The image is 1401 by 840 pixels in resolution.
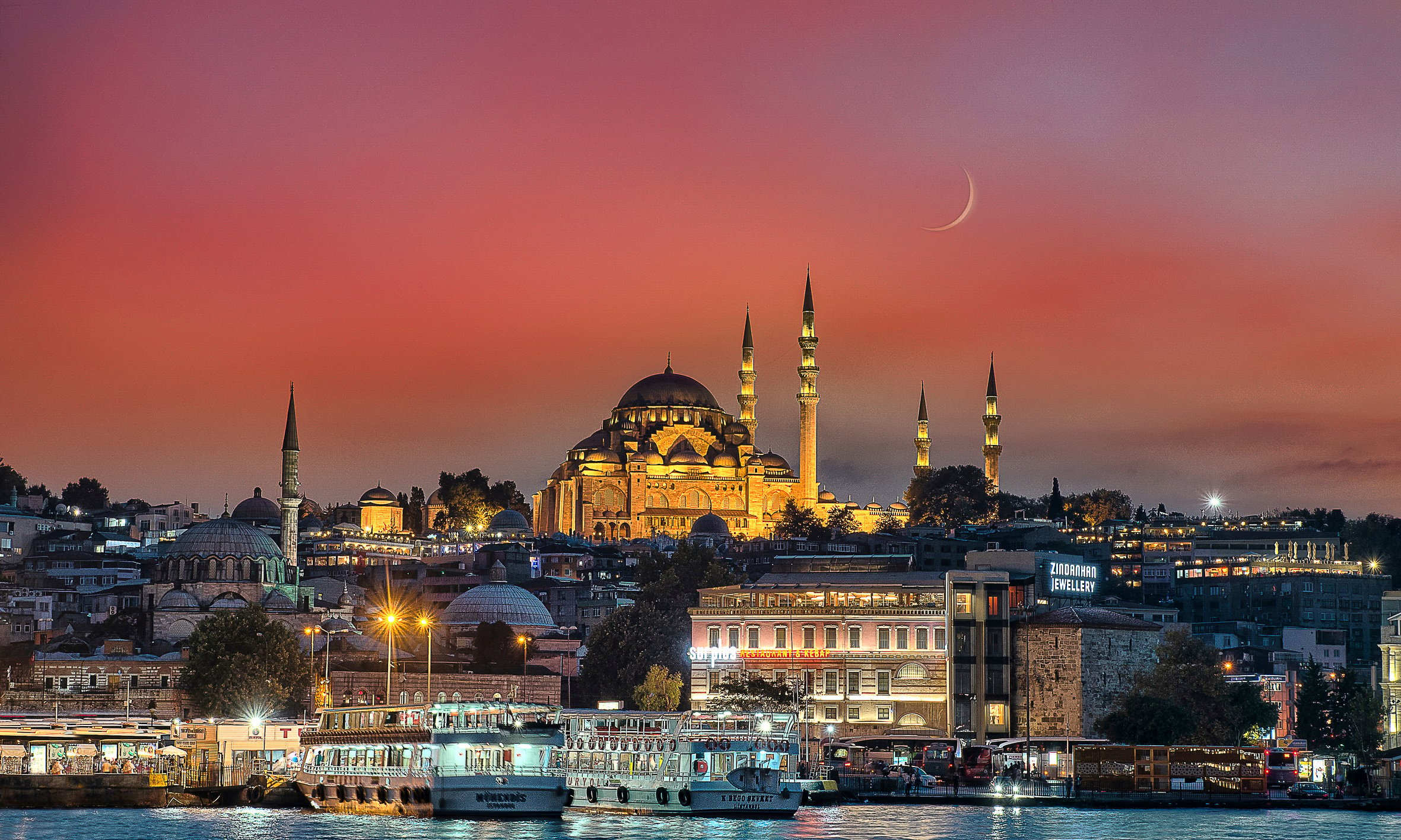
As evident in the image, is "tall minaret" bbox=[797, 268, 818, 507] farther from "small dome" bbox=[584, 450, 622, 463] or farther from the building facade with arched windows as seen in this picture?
the building facade with arched windows

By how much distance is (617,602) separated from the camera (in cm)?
10831

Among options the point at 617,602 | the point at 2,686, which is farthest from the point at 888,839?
the point at 617,602

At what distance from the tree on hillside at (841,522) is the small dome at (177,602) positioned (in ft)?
176

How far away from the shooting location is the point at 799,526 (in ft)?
460

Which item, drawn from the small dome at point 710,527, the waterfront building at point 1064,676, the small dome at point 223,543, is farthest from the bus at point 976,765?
the small dome at point 710,527

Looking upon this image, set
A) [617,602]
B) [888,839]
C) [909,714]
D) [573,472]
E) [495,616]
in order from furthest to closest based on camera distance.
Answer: [573,472], [617,602], [495,616], [909,714], [888,839]

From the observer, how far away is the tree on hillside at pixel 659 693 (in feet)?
240

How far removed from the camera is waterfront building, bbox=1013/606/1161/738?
69.3 m

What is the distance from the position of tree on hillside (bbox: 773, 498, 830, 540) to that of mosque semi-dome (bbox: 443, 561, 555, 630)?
44.2 meters

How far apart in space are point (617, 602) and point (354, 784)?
54.6 meters

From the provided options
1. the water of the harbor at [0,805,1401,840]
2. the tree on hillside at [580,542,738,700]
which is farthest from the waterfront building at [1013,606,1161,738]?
the water of the harbor at [0,805,1401,840]

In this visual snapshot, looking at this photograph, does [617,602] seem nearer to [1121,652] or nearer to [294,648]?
[294,648]

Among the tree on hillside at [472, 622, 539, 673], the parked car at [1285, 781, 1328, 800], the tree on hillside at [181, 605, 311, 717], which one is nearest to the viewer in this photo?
the parked car at [1285, 781, 1328, 800]

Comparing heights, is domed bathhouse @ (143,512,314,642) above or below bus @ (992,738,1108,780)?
above
